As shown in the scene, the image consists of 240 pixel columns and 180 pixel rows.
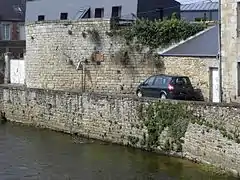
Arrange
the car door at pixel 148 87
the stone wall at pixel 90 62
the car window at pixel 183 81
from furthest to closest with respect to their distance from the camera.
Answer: the stone wall at pixel 90 62 < the car door at pixel 148 87 < the car window at pixel 183 81

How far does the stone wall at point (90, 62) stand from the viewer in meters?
24.8

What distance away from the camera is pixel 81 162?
18672 mm

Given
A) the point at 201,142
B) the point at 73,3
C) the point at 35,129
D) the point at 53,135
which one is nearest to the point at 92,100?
the point at 53,135

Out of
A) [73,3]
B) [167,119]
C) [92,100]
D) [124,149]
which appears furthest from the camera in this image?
[73,3]

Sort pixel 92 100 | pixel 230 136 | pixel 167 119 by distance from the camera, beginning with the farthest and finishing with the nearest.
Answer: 1. pixel 92 100
2. pixel 167 119
3. pixel 230 136

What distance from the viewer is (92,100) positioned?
2245 cm

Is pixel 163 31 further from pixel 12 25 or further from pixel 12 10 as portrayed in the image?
pixel 12 10

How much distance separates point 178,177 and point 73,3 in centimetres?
2247

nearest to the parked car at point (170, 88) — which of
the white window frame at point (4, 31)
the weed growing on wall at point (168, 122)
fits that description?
the weed growing on wall at point (168, 122)

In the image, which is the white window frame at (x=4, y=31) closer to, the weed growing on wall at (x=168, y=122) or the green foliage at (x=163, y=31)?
the green foliage at (x=163, y=31)

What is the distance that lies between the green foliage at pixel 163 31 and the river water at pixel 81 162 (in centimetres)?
574

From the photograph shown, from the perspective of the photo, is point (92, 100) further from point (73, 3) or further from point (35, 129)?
point (73, 3)

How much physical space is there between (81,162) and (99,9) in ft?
59.2

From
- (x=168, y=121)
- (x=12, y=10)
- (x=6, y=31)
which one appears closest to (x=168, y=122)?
(x=168, y=121)
